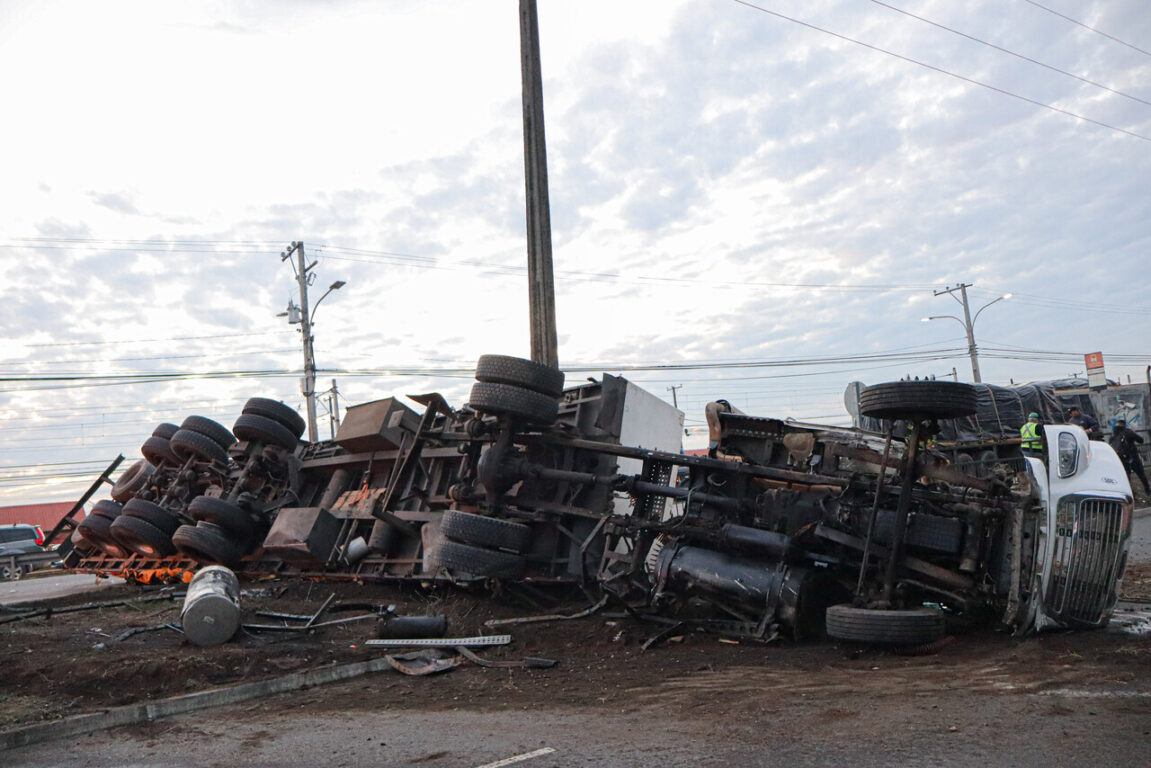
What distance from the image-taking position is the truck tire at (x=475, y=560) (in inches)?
300

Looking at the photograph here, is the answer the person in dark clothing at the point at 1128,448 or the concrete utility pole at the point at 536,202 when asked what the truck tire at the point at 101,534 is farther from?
the person in dark clothing at the point at 1128,448

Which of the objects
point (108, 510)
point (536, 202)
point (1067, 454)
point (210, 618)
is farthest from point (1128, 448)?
point (108, 510)

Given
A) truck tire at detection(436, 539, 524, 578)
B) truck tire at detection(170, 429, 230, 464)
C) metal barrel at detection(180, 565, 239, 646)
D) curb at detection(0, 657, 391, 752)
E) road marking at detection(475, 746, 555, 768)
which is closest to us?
road marking at detection(475, 746, 555, 768)

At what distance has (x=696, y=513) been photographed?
713 centimetres

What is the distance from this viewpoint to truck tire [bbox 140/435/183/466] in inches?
550

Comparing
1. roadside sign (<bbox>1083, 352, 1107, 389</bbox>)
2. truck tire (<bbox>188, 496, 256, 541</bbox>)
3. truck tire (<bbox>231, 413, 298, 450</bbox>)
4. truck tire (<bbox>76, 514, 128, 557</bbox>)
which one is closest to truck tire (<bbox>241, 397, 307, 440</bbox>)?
truck tire (<bbox>231, 413, 298, 450</bbox>)

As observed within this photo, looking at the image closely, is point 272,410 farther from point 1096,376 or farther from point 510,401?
point 1096,376

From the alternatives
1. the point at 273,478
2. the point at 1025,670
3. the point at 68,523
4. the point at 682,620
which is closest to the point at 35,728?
the point at 682,620

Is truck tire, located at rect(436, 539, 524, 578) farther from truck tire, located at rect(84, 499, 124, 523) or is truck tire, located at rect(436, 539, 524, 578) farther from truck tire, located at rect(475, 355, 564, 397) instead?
truck tire, located at rect(84, 499, 124, 523)

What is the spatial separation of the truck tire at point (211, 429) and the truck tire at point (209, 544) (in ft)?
6.81

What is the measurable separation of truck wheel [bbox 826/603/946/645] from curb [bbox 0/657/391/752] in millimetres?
3179

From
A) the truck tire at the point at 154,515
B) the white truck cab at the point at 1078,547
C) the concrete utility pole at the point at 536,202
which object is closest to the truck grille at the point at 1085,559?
the white truck cab at the point at 1078,547

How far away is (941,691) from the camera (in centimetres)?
437

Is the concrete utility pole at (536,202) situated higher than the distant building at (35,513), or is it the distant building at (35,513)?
the concrete utility pole at (536,202)
